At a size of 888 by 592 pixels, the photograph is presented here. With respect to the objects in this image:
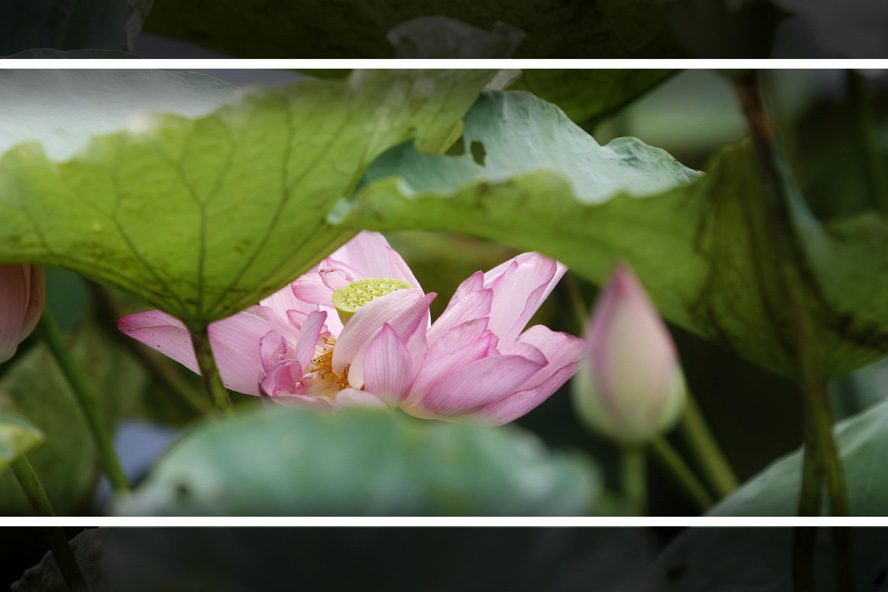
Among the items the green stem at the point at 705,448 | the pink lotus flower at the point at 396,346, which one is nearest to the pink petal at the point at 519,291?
the pink lotus flower at the point at 396,346

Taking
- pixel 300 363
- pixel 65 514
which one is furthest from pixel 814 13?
pixel 65 514

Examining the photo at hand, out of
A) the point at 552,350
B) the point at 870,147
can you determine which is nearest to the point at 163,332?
the point at 552,350

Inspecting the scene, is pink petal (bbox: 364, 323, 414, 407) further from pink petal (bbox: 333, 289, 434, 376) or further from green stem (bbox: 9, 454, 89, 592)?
green stem (bbox: 9, 454, 89, 592)

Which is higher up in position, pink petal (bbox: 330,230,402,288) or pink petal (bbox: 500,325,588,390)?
pink petal (bbox: 330,230,402,288)

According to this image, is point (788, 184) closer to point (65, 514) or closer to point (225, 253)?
point (225, 253)

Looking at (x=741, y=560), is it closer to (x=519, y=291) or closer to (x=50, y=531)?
(x=519, y=291)

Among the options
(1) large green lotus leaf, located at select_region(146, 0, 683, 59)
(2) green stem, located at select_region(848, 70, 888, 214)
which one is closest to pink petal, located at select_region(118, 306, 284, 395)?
(1) large green lotus leaf, located at select_region(146, 0, 683, 59)

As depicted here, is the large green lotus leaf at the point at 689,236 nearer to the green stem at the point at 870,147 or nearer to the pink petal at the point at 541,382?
the pink petal at the point at 541,382
